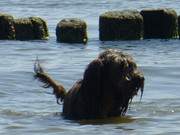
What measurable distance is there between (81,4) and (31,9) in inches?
80.0

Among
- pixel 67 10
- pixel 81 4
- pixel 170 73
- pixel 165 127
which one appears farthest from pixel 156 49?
pixel 81 4

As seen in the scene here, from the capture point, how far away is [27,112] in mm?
9797

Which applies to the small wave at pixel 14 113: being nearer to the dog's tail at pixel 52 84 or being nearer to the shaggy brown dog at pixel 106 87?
the dog's tail at pixel 52 84

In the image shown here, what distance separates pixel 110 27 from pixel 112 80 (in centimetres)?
996

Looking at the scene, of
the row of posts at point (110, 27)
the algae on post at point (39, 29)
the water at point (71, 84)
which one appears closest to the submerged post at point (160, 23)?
the row of posts at point (110, 27)

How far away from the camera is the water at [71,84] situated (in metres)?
8.69

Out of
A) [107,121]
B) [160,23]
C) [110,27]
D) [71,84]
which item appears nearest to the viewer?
[107,121]

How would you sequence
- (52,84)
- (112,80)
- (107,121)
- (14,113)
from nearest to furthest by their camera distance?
(112,80), (107,121), (52,84), (14,113)

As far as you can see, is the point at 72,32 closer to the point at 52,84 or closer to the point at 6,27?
the point at 6,27

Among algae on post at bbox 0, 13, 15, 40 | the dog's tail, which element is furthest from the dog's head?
algae on post at bbox 0, 13, 15, 40

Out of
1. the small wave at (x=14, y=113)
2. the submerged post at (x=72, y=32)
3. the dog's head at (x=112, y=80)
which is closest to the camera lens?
the dog's head at (x=112, y=80)

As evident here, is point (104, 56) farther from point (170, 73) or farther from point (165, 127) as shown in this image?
point (170, 73)

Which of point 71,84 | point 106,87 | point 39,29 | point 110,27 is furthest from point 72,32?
point 106,87

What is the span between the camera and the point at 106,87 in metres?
8.46
